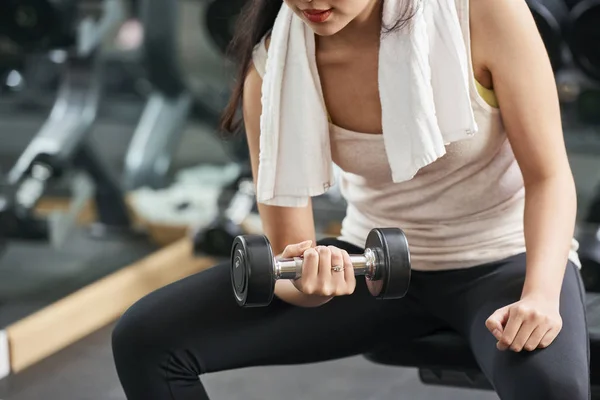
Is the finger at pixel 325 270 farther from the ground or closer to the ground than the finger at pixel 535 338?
farther from the ground

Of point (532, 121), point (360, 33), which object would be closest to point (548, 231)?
point (532, 121)

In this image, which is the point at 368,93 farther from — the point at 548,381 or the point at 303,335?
the point at 548,381

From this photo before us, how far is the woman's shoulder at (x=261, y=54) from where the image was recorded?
1641mm

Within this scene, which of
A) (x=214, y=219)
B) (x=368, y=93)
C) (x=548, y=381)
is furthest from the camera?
(x=214, y=219)

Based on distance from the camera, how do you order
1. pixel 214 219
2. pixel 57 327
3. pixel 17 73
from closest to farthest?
pixel 57 327 < pixel 214 219 < pixel 17 73

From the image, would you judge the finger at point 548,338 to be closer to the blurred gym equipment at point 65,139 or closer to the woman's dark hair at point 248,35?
the woman's dark hair at point 248,35

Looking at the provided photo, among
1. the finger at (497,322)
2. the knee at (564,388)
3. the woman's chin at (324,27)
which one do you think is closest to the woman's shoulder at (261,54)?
the woman's chin at (324,27)

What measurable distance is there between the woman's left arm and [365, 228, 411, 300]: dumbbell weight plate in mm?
185

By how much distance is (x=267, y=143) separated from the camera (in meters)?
1.59

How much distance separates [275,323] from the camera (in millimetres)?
1586

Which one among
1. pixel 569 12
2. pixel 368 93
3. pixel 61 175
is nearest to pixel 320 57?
pixel 368 93

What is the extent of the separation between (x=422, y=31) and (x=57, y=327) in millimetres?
1487

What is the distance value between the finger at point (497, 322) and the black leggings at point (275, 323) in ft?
0.25

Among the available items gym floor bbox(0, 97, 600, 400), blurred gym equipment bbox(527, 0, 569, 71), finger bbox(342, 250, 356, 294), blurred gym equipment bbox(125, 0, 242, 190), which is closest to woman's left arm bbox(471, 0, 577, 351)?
finger bbox(342, 250, 356, 294)
